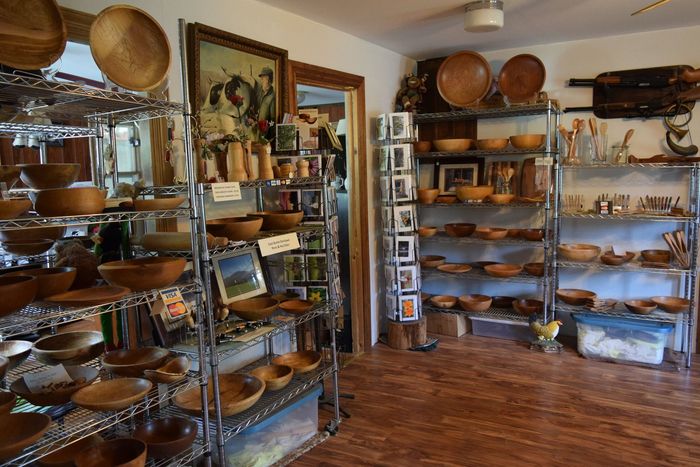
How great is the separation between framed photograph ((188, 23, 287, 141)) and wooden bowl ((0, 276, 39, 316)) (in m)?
1.29

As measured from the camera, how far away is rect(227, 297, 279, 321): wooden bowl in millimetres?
2613

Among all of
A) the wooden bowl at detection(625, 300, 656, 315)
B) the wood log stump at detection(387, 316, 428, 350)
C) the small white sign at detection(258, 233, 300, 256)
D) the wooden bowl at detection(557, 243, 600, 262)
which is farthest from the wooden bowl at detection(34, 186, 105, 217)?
the wooden bowl at detection(625, 300, 656, 315)

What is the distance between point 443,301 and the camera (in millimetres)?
4645

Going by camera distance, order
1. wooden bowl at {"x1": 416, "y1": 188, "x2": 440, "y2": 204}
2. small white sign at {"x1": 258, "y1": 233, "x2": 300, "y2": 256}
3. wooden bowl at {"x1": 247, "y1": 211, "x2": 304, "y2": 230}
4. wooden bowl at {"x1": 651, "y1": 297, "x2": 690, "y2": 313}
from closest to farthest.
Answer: small white sign at {"x1": 258, "y1": 233, "x2": 300, "y2": 256} < wooden bowl at {"x1": 247, "y1": 211, "x2": 304, "y2": 230} < wooden bowl at {"x1": 651, "y1": 297, "x2": 690, "y2": 313} < wooden bowl at {"x1": 416, "y1": 188, "x2": 440, "y2": 204}

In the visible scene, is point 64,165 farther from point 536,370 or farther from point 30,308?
point 536,370

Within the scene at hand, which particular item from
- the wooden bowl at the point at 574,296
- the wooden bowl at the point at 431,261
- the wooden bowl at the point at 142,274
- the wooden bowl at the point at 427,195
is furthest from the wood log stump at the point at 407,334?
the wooden bowl at the point at 142,274

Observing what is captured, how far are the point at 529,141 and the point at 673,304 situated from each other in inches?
60.4

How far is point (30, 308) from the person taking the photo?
1.77 m

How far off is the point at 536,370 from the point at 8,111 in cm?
338

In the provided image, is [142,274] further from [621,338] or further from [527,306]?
[621,338]

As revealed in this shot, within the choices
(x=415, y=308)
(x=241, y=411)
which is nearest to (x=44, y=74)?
(x=241, y=411)

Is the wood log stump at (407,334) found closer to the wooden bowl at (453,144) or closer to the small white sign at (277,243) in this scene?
the wooden bowl at (453,144)

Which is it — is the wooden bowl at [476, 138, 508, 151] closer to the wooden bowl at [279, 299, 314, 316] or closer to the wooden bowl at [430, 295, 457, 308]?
the wooden bowl at [430, 295, 457, 308]

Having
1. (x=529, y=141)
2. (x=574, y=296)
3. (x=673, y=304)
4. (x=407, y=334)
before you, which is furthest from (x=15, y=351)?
(x=673, y=304)
